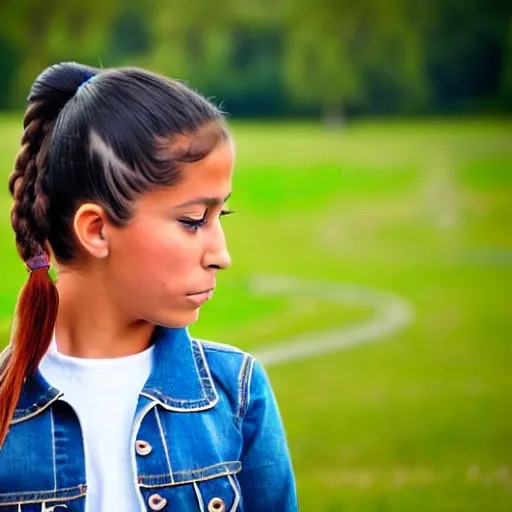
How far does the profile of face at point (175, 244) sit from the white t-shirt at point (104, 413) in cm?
12

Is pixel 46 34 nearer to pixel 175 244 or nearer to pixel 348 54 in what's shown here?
pixel 348 54

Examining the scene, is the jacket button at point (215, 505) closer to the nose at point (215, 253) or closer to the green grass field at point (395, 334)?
the nose at point (215, 253)

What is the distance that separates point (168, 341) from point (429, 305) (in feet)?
30.3

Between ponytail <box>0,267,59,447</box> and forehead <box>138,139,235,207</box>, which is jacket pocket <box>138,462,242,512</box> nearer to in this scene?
ponytail <box>0,267,59,447</box>

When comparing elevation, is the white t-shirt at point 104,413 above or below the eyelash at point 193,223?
below

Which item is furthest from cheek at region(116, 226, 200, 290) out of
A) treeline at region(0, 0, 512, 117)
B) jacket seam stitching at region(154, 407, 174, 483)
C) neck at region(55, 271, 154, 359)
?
treeline at region(0, 0, 512, 117)

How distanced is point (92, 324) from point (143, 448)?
23 centimetres

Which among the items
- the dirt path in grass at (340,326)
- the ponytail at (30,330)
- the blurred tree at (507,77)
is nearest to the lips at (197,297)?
the ponytail at (30,330)

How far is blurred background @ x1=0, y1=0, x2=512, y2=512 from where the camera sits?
6137 mm

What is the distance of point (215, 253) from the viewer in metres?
2.04

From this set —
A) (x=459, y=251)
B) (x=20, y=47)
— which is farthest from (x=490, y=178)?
(x=20, y=47)

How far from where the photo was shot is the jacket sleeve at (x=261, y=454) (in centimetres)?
210

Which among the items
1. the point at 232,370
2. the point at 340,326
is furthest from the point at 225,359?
the point at 340,326

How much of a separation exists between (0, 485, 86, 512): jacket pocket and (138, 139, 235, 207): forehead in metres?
0.48
